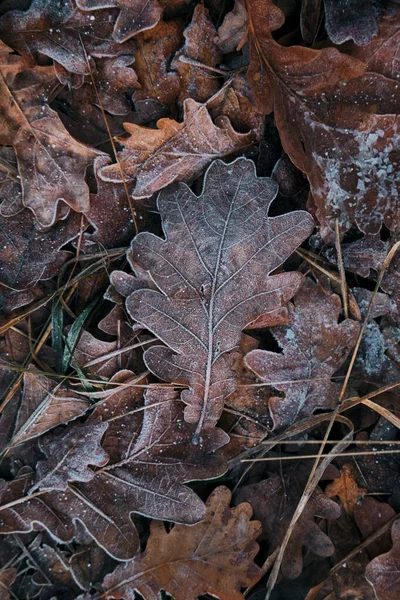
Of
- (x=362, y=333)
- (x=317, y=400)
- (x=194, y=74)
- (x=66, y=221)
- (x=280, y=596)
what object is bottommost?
(x=280, y=596)

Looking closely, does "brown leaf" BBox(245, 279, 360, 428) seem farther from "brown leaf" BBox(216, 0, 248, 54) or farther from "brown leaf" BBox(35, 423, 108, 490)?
"brown leaf" BBox(216, 0, 248, 54)

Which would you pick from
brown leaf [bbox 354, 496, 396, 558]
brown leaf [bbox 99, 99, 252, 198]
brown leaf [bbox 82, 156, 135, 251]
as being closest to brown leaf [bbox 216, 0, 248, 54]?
brown leaf [bbox 99, 99, 252, 198]

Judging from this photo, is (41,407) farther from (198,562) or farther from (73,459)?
(198,562)

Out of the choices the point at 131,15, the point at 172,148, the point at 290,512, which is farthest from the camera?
the point at 290,512

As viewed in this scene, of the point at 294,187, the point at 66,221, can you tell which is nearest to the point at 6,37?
the point at 66,221

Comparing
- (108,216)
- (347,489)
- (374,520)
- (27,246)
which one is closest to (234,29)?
(108,216)

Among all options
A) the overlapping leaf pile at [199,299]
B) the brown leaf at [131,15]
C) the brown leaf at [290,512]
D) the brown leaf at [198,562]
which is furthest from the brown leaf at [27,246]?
the brown leaf at [290,512]

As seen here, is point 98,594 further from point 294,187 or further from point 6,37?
point 6,37
